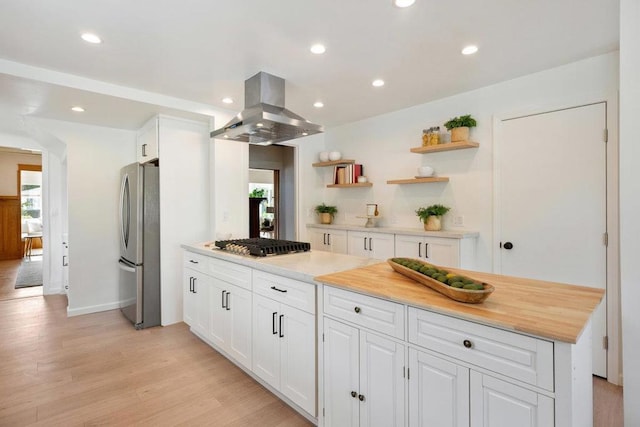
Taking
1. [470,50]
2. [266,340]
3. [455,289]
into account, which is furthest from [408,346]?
[470,50]

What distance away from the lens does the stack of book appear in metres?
4.43

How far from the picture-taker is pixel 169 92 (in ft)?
10.8

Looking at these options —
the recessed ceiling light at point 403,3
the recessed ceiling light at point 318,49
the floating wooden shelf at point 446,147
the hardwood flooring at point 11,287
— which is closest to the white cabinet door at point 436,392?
the recessed ceiling light at point 403,3

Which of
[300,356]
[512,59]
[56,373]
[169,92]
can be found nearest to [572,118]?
[512,59]

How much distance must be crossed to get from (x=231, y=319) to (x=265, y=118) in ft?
5.30

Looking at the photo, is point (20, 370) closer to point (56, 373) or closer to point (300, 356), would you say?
point (56, 373)

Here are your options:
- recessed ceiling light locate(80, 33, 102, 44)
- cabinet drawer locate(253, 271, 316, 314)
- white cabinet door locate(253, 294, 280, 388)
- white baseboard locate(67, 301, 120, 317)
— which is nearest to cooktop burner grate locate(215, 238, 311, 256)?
cabinet drawer locate(253, 271, 316, 314)

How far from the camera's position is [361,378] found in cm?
162

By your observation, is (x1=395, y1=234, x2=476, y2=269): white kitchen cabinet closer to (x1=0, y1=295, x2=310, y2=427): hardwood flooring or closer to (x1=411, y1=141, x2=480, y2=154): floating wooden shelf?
(x1=411, y1=141, x2=480, y2=154): floating wooden shelf

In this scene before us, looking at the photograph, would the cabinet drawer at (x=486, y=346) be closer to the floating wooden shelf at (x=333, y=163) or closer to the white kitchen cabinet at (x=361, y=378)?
the white kitchen cabinet at (x=361, y=378)

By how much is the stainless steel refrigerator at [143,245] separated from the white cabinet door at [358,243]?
7.46 ft

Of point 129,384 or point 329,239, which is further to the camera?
point 329,239

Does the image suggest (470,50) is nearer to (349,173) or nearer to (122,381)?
(349,173)

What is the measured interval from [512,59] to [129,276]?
4.43 metres
